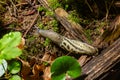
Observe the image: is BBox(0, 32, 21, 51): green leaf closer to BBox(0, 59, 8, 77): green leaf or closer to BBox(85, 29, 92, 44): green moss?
BBox(0, 59, 8, 77): green leaf

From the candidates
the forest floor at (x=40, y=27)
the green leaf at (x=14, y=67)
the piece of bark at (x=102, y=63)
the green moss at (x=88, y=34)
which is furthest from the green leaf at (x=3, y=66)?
the green moss at (x=88, y=34)

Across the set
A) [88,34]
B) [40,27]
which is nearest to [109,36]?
[88,34]

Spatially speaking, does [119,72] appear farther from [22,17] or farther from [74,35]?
[22,17]

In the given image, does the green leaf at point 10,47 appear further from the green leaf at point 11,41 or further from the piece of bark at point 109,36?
the piece of bark at point 109,36

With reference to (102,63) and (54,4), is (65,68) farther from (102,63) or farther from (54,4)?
(54,4)

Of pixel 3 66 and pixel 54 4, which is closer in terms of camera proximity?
pixel 3 66

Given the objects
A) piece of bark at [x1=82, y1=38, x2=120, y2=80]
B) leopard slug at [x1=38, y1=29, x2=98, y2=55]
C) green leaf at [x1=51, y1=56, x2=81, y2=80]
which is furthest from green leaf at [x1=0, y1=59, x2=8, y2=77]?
piece of bark at [x1=82, y1=38, x2=120, y2=80]
